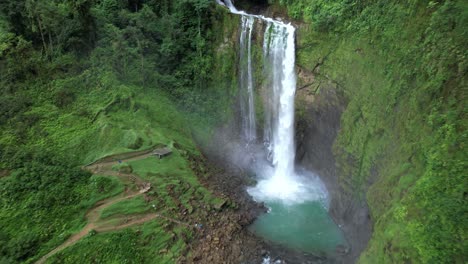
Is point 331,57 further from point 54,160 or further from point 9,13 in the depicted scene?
point 9,13

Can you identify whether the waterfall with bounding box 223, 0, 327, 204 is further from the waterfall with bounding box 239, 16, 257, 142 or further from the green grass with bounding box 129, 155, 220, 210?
the green grass with bounding box 129, 155, 220, 210

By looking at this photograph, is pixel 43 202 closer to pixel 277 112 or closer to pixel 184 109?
pixel 184 109

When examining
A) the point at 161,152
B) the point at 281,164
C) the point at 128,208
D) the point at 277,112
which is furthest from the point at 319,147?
the point at 128,208

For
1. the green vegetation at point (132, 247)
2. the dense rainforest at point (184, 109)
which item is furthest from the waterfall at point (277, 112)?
the green vegetation at point (132, 247)

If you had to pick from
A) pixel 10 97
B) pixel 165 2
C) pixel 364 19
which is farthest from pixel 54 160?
Result: pixel 364 19

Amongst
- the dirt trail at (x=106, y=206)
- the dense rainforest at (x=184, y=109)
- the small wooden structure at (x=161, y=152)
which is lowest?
the dirt trail at (x=106, y=206)

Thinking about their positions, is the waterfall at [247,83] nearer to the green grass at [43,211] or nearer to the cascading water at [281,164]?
the cascading water at [281,164]

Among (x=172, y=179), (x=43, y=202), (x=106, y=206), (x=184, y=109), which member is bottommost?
(x=106, y=206)
